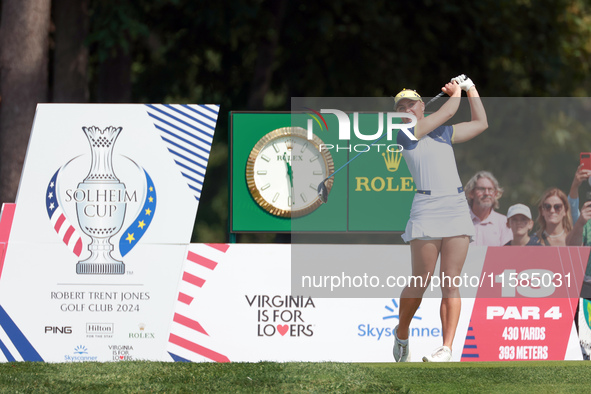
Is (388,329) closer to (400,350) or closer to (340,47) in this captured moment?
(400,350)

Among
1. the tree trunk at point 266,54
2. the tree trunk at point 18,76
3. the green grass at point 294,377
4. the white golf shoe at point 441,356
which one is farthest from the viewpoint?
the tree trunk at point 266,54

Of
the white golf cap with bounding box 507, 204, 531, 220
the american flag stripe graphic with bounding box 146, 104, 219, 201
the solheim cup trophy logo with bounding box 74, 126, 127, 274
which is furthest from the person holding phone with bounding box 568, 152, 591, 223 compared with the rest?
the solheim cup trophy logo with bounding box 74, 126, 127, 274

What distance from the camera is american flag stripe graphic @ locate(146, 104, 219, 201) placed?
7117mm

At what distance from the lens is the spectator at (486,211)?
706 centimetres

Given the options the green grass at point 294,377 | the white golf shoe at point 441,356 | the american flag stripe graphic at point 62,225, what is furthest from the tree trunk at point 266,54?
the green grass at point 294,377

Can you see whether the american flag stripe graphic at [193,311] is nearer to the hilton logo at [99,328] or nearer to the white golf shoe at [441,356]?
the hilton logo at [99,328]

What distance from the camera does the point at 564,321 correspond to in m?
7.01

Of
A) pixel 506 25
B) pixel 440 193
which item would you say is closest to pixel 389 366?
pixel 440 193

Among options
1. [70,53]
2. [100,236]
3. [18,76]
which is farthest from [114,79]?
[100,236]

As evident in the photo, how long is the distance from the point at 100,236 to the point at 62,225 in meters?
0.35

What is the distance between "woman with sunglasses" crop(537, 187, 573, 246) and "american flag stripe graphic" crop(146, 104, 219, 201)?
2.99 meters

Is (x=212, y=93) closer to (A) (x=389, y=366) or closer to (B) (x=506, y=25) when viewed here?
(B) (x=506, y=25)

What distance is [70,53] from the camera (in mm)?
12328

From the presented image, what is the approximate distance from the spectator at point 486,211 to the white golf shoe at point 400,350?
1.05 meters
